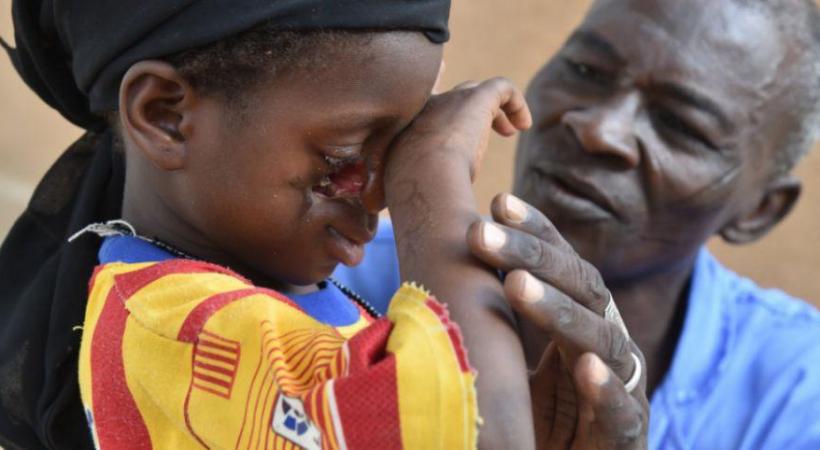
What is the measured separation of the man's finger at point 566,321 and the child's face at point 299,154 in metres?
0.38

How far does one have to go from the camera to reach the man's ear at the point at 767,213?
322 centimetres

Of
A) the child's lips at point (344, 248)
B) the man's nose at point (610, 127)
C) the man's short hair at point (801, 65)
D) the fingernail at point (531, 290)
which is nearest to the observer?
the fingernail at point (531, 290)

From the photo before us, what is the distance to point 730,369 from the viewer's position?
3.02m

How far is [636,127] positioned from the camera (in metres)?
2.78

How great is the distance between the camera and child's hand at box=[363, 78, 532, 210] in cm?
171

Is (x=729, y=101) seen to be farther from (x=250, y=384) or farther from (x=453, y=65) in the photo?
(x=453, y=65)

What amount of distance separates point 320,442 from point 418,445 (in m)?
0.12

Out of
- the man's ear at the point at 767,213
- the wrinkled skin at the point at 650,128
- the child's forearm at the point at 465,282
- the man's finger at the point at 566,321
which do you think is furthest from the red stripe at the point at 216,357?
the man's ear at the point at 767,213

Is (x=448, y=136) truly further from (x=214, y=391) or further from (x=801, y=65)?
(x=801, y=65)

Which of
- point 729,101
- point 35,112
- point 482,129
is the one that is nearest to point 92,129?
point 482,129

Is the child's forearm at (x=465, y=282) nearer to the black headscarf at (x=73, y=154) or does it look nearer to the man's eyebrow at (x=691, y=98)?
the black headscarf at (x=73, y=154)

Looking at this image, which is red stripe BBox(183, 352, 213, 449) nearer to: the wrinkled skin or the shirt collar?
the wrinkled skin

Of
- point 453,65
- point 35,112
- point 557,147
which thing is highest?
point 557,147

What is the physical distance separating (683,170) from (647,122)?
15cm
